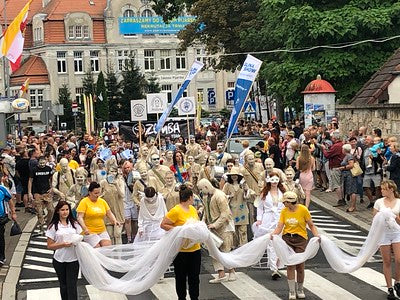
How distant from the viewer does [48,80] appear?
102812 millimetres

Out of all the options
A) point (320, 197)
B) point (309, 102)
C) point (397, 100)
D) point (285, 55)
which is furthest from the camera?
point (285, 55)

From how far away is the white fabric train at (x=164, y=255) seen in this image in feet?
42.1

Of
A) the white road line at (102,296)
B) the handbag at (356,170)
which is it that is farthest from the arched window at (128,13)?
the white road line at (102,296)

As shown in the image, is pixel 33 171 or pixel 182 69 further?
pixel 182 69

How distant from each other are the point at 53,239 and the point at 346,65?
2706cm

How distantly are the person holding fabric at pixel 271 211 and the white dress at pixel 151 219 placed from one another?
1.55 m

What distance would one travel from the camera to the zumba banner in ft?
111

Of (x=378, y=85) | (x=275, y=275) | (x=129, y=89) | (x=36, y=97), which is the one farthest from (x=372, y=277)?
(x=36, y=97)

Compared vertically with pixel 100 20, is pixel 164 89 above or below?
below

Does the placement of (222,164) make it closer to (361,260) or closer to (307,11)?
(361,260)

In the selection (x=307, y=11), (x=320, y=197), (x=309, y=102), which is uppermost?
(x=307, y=11)

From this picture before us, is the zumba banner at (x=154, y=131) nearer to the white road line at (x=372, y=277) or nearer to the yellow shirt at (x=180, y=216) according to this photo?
the white road line at (x=372, y=277)

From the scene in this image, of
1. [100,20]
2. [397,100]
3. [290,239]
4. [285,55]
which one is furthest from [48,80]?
[290,239]

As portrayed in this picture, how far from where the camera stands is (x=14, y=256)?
61.8ft
